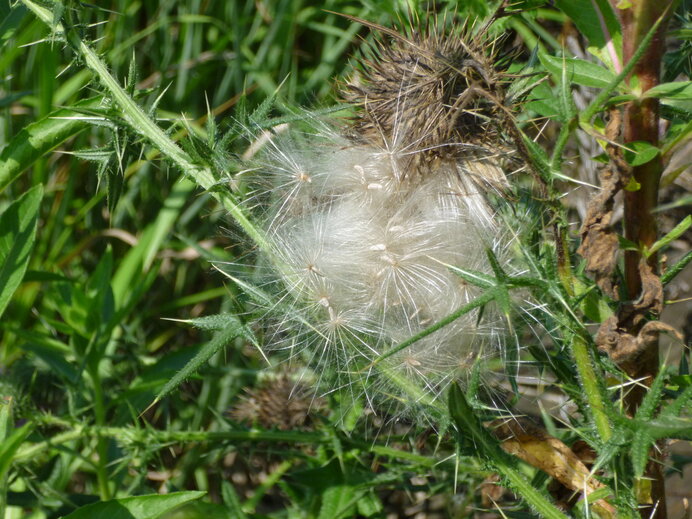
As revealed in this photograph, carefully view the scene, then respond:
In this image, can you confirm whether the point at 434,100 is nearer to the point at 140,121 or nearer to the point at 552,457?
the point at 140,121

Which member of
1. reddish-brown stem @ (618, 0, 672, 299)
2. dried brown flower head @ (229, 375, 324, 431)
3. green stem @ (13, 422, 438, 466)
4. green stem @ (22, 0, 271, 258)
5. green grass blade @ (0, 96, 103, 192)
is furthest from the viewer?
dried brown flower head @ (229, 375, 324, 431)

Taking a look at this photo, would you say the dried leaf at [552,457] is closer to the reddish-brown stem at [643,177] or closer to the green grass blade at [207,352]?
the reddish-brown stem at [643,177]

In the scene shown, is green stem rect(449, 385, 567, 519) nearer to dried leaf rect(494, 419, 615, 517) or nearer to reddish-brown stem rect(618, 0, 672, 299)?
dried leaf rect(494, 419, 615, 517)

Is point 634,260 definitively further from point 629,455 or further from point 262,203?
point 262,203

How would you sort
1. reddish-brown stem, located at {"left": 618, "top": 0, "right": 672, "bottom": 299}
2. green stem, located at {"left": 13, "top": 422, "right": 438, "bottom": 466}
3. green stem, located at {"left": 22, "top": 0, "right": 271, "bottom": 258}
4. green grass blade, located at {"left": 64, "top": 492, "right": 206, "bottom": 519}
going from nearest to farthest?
reddish-brown stem, located at {"left": 618, "top": 0, "right": 672, "bottom": 299}
green grass blade, located at {"left": 64, "top": 492, "right": 206, "bottom": 519}
green stem, located at {"left": 22, "top": 0, "right": 271, "bottom": 258}
green stem, located at {"left": 13, "top": 422, "right": 438, "bottom": 466}

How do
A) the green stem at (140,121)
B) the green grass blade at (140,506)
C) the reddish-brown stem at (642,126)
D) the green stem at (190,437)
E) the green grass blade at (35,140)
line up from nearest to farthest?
the reddish-brown stem at (642,126)
the green grass blade at (140,506)
the green stem at (140,121)
the green grass blade at (35,140)
the green stem at (190,437)

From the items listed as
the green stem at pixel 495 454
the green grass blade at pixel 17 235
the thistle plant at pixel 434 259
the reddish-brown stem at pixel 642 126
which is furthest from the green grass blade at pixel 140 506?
the reddish-brown stem at pixel 642 126

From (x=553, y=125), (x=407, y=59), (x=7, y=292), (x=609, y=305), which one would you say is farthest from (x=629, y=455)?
(x=553, y=125)

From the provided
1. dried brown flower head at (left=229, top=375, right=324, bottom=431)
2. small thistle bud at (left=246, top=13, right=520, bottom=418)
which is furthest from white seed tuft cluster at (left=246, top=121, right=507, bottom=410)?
dried brown flower head at (left=229, top=375, right=324, bottom=431)

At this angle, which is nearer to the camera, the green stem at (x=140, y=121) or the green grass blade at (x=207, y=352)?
the green grass blade at (x=207, y=352)
